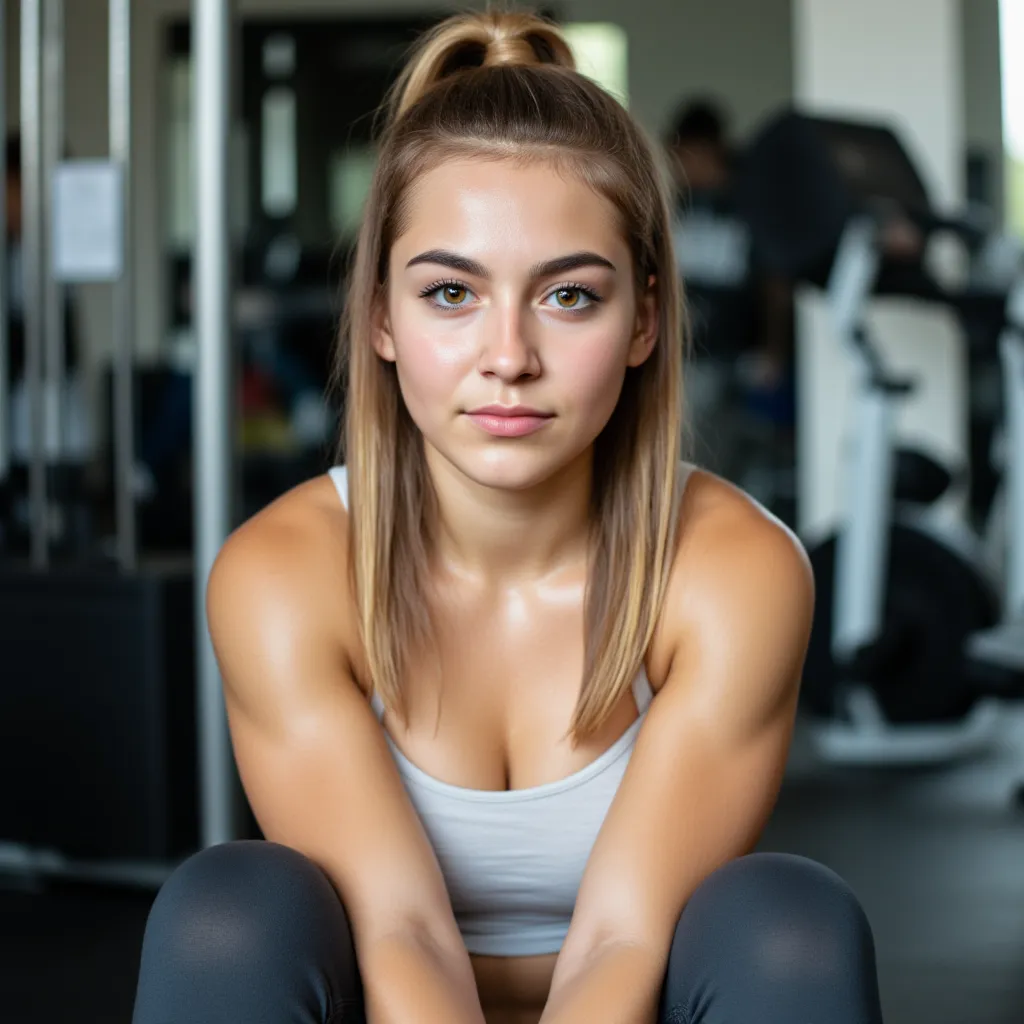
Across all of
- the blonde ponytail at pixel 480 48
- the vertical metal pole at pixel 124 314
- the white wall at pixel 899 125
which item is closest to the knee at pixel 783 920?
the blonde ponytail at pixel 480 48

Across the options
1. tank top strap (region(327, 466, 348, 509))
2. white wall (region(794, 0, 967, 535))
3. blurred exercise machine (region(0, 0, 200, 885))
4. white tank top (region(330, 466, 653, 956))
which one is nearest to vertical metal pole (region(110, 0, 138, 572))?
blurred exercise machine (region(0, 0, 200, 885))

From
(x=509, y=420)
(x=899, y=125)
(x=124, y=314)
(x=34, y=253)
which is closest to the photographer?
(x=509, y=420)

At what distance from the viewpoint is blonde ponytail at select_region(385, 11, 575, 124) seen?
1325mm

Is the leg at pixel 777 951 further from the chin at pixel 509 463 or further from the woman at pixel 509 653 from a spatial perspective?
the chin at pixel 509 463

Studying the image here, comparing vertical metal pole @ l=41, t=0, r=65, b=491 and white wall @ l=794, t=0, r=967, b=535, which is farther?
white wall @ l=794, t=0, r=967, b=535

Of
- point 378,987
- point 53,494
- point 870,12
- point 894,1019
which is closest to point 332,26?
point 870,12

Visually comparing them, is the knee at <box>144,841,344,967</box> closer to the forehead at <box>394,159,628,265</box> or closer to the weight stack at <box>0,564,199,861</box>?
the forehead at <box>394,159,628,265</box>

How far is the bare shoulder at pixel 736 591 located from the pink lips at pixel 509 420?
19cm

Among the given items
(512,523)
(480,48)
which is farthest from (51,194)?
(512,523)

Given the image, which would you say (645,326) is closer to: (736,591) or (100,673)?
(736,591)

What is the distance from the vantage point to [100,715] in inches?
94.0

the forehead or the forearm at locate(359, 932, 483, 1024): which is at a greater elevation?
the forehead

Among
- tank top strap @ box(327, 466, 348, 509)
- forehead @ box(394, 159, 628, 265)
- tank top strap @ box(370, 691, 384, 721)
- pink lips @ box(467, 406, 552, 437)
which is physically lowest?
tank top strap @ box(370, 691, 384, 721)

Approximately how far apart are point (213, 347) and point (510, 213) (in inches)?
47.2
